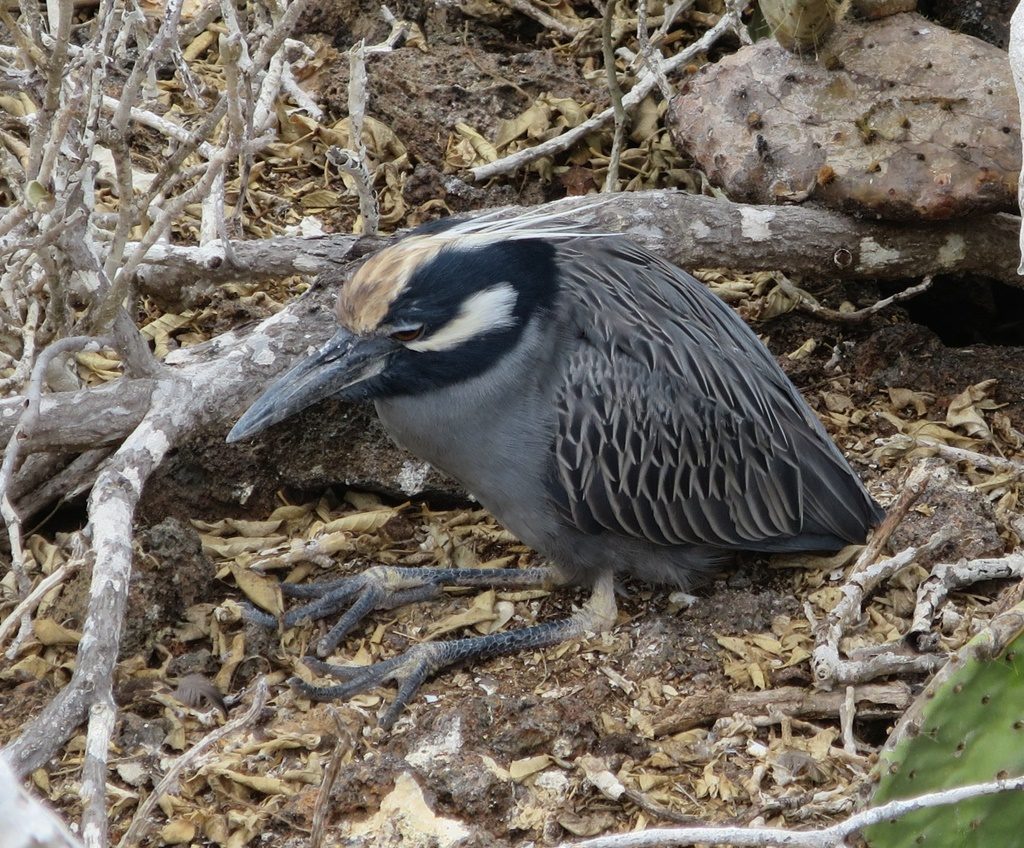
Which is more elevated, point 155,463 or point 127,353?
point 127,353

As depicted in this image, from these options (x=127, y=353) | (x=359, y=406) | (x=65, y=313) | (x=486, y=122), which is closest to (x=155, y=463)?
(x=127, y=353)

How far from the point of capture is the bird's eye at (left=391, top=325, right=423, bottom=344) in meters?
4.07

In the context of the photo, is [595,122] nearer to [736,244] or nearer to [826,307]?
[736,244]

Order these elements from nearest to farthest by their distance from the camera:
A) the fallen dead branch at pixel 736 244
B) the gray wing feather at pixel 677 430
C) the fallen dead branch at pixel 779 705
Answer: the fallen dead branch at pixel 779 705
the gray wing feather at pixel 677 430
the fallen dead branch at pixel 736 244

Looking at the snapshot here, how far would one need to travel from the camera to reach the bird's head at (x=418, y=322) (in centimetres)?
402

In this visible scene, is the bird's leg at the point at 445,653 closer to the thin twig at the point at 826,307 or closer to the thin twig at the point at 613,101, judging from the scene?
the thin twig at the point at 826,307

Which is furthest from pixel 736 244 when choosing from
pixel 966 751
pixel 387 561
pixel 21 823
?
pixel 21 823

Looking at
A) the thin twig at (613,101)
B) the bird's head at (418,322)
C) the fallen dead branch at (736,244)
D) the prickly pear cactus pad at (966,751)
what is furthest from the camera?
the thin twig at (613,101)

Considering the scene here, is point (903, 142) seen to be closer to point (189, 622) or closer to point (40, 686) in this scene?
point (189, 622)

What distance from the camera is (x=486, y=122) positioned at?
20.2 feet

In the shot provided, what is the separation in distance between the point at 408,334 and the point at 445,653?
1.08 metres

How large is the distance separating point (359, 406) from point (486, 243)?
1.06m

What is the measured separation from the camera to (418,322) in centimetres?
405

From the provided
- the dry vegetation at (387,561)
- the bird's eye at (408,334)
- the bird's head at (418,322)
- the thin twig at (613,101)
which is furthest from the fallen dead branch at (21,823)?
the thin twig at (613,101)
